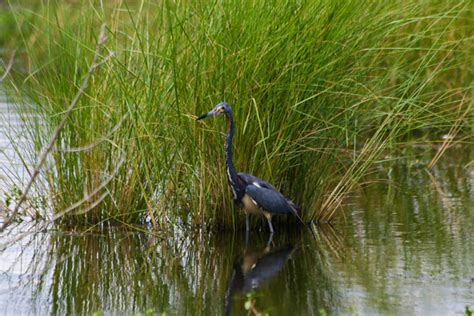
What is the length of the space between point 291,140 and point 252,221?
0.73 m

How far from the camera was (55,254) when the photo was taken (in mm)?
7469

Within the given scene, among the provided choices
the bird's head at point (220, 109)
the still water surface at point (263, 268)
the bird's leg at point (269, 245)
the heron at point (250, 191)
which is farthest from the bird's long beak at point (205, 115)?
the bird's leg at point (269, 245)

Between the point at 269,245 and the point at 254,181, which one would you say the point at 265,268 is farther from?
the point at 254,181

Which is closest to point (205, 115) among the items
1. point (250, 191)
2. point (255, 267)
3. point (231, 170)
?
point (231, 170)

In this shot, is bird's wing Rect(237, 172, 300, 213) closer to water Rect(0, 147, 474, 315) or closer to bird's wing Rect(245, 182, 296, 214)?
bird's wing Rect(245, 182, 296, 214)

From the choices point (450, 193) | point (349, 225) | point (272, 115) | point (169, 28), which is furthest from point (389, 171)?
point (169, 28)

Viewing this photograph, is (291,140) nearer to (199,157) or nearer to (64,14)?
(199,157)

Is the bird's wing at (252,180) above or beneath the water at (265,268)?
above

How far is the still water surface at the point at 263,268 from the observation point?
6059 millimetres

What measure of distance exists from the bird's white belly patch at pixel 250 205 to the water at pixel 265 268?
286mm

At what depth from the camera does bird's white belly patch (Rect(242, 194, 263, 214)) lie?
24.5 feet

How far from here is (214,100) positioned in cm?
775

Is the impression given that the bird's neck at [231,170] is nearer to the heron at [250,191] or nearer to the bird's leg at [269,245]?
the heron at [250,191]

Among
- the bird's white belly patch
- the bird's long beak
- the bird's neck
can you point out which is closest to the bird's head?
the bird's long beak
